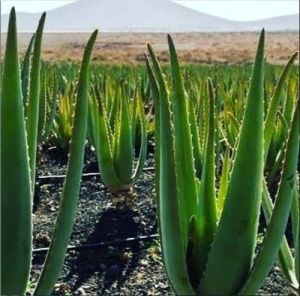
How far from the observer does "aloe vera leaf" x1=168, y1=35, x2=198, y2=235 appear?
817mm

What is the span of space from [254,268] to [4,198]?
13.5 inches

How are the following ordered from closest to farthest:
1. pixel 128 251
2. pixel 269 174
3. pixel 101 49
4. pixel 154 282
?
pixel 154 282 → pixel 128 251 → pixel 269 174 → pixel 101 49

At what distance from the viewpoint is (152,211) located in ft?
6.86

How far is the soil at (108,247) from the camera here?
1.47 metres

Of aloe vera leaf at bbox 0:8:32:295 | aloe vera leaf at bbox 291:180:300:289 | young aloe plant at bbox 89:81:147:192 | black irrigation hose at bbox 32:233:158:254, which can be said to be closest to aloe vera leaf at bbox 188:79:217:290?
A: aloe vera leaf at bbox 291:180:300:289

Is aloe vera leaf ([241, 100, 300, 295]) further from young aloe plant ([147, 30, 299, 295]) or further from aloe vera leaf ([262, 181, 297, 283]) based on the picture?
aloe vera leaf ([262, 181, 297, 283])

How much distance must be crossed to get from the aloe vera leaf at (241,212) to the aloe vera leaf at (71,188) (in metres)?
0.20

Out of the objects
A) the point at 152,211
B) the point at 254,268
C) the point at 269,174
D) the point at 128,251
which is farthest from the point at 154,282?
the point at 269,174

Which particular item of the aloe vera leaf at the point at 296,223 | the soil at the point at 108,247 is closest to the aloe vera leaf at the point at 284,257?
the aloe vera leaf at the point at 296,223

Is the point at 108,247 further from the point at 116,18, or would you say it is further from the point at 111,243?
the point at 116,18

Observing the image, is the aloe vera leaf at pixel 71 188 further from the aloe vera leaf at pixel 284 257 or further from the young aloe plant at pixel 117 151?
the young aloe plant at pixel 117 151

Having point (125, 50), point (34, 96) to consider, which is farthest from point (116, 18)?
point (125, 50)

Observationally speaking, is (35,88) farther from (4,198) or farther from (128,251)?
(128,251)

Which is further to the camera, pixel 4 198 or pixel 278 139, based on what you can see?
pixel 278 139
